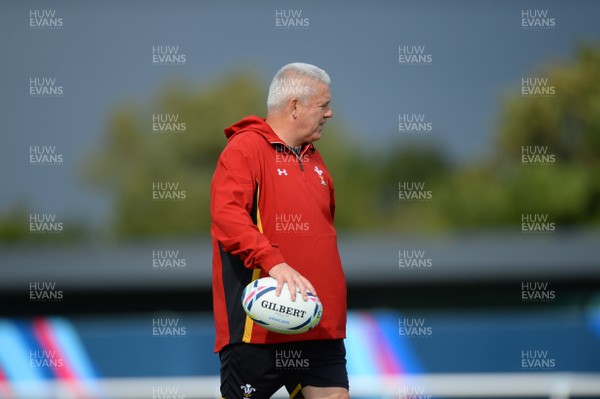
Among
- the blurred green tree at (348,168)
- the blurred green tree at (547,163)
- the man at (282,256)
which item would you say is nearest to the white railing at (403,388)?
the man at (282,256)

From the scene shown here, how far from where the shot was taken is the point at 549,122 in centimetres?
4247

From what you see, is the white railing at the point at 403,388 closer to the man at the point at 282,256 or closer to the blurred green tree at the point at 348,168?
the man at the point at 282,256

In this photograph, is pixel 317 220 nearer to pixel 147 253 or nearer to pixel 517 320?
pixel 517 320

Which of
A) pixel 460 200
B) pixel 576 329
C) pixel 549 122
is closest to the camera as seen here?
pixel 576 329

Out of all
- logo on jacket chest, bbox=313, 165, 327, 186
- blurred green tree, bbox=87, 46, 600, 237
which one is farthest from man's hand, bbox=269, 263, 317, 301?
blurred green tree, bbox=87, 46, 600, 237

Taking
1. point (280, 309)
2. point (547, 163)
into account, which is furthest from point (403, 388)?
point (547, 163)

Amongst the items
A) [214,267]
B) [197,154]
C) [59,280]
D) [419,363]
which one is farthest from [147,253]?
[197,154]

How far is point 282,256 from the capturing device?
4.26 metres

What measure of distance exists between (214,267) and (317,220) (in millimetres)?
510

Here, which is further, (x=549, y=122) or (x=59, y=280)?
(x=549, y=122)

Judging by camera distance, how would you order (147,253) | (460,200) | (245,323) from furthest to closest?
(460,200)
(147,253)
(245,323)

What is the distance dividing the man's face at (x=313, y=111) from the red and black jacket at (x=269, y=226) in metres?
0.12

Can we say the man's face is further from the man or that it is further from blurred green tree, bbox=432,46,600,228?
blurred green tree, bbox=432,46,600,228

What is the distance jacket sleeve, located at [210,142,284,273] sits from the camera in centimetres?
414
